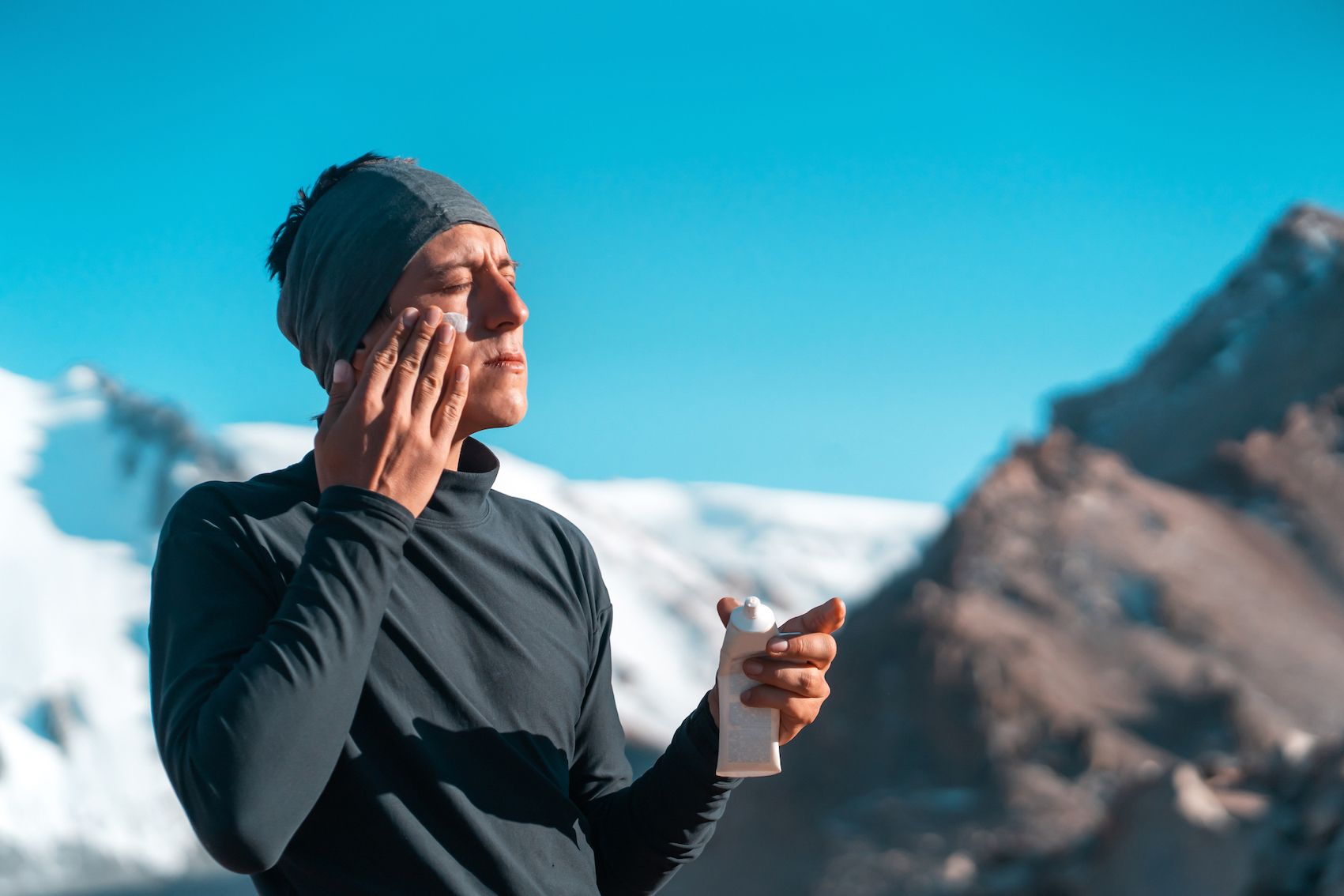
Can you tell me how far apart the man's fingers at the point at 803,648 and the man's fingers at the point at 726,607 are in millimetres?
102

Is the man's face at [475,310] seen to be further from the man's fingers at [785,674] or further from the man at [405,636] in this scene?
the man's fingers at [785,674]

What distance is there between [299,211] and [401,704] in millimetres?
833

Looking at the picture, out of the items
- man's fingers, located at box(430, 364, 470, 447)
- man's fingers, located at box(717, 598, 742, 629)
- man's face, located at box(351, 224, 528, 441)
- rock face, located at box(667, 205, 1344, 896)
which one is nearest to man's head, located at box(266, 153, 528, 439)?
man's face, located at box(351, 224, 528, 441)

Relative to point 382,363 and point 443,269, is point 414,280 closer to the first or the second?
point 443,269

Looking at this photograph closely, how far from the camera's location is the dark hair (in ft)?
6.22

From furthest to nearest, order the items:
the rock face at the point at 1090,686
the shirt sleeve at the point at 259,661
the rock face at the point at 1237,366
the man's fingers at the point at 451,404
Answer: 1. the rock face at the point at 1237,366
2. the rock face at the point at 1090,686
3. the man's fingers at the point at 451,404
4. the shirt sleeve at the point at 259,661

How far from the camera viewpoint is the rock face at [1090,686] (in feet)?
38.1

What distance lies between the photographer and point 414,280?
1.67 m

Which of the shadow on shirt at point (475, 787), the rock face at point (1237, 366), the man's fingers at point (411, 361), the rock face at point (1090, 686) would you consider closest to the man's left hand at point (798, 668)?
the shadow on shirt at point (475, 787)

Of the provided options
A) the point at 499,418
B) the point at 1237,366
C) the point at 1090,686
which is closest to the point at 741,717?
the point at 499,418

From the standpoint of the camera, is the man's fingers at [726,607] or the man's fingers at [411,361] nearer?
the man's fingers at [411,361]

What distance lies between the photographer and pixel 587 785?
6.09 ft

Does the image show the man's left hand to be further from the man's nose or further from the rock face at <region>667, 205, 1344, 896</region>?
the rock face at <region>667, 205, 1344, 896</region>

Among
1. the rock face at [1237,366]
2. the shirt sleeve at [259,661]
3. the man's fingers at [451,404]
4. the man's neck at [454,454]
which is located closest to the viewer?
the shirt sleeve at [259,661]
